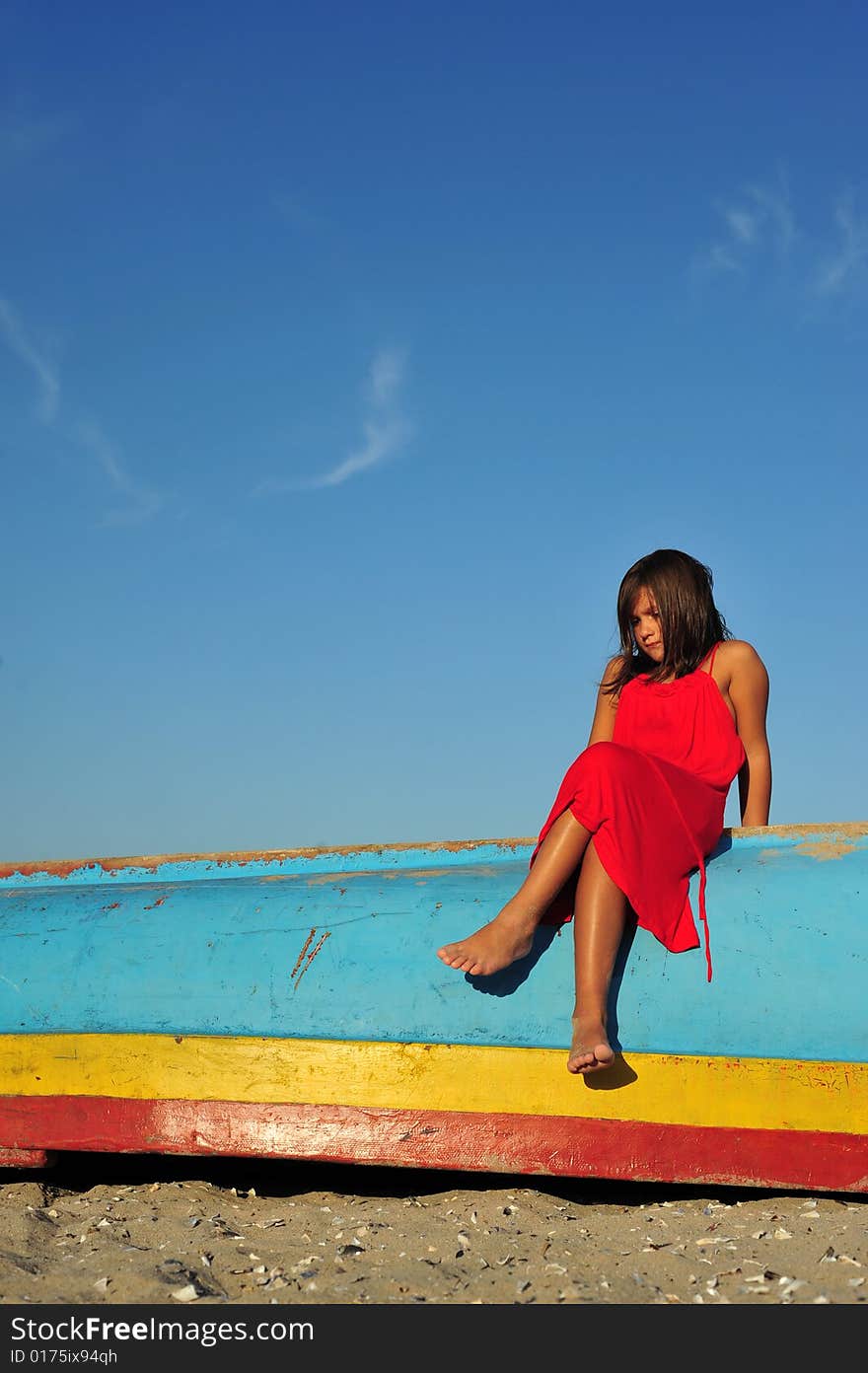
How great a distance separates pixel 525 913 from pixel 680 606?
48.1 inches

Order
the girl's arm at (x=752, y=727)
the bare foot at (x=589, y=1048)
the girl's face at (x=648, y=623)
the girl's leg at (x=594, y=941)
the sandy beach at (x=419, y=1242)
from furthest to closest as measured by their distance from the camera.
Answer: the girl's face at (x=648, y=623) → the girl's arm at (x=752, y=727) → the girl's leg at (x=594, y=941) → the bare foot at (x=589, y=1048) → the sandy beach at (x=419, y=1242)

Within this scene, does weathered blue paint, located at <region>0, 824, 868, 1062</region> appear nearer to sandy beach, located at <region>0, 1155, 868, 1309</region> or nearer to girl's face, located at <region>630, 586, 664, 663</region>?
sandy beach, located at <region>0, 1155, 868, 1309</region>

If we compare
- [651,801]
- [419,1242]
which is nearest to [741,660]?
[651,801]

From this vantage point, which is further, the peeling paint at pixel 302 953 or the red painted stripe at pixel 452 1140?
the peeling paint at pixel 302 953

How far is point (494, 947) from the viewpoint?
287 cm

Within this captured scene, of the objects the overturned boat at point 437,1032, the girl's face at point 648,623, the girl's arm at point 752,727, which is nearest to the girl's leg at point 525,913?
the overturned boat at point 437,1032

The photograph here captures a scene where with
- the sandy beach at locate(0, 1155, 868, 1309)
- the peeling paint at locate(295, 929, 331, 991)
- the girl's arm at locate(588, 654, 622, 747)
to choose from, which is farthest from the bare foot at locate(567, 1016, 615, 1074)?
the girl's arm at locate(588, 654, 622, 747)

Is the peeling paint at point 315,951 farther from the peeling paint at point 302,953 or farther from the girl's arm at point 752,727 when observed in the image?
the girl's arm at point 752,727

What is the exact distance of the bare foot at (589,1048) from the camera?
2.66 meters

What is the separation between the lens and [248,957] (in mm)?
3193

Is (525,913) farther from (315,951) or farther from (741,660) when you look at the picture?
(741,660)

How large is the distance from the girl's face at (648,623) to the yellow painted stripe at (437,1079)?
133 centimetres

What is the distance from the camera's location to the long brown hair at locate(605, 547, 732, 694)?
141 inches

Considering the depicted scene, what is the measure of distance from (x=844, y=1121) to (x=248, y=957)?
1.63 m
